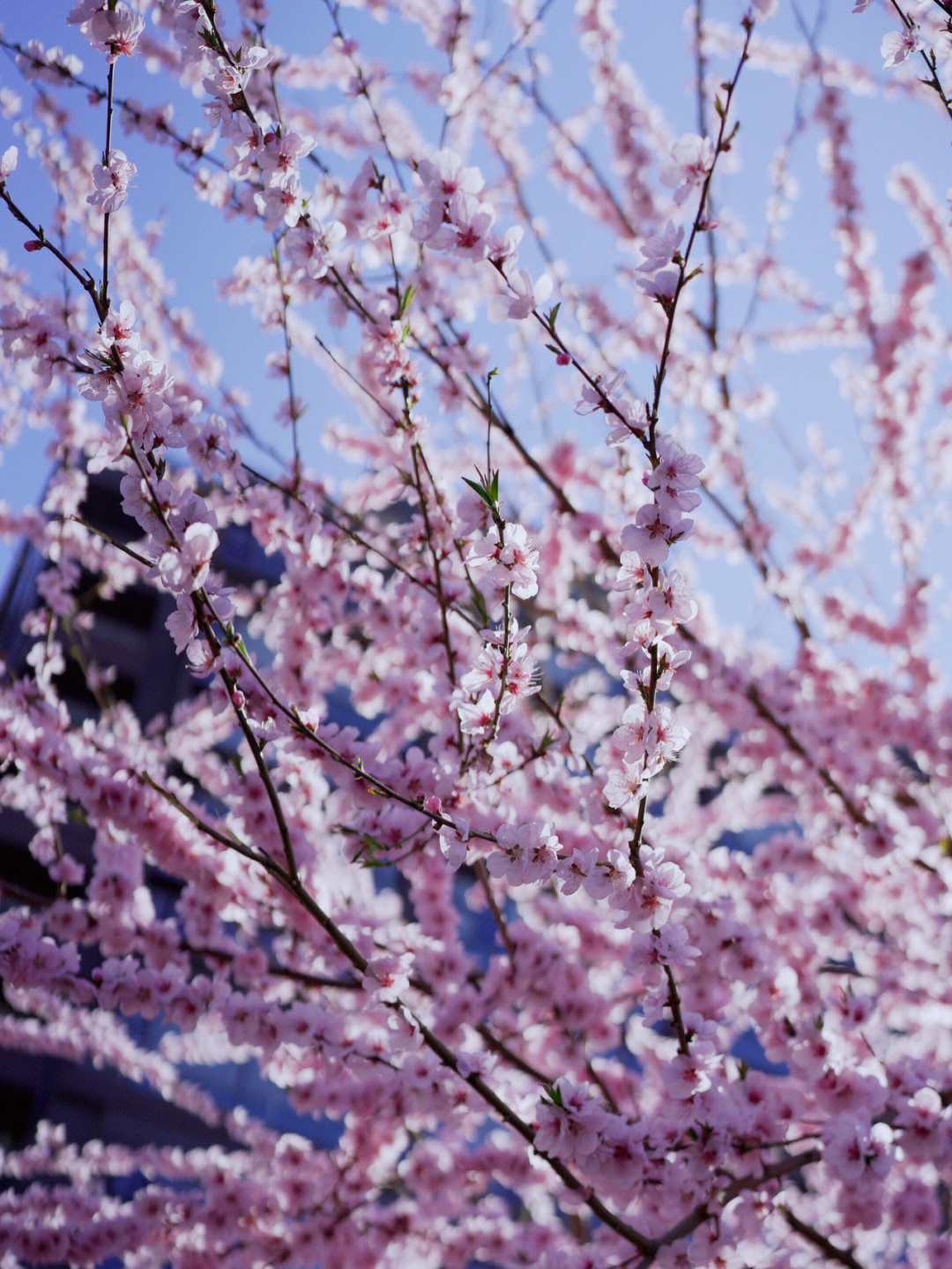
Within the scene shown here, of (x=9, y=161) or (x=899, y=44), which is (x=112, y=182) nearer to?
(x=9, y=161)

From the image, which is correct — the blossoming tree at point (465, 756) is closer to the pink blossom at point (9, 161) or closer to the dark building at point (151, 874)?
the pink blossom at point (9, 161)

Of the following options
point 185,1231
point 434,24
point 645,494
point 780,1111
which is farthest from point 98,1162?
point 434,24

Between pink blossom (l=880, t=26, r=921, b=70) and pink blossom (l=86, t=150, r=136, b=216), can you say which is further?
pink blossom (l=880, t=26, r=921, b=70)

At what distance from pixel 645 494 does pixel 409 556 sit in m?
1.01

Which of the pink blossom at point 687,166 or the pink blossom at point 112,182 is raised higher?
the pink blossom at point 687,166

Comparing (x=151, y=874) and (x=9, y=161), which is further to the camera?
(x=151, y=874)

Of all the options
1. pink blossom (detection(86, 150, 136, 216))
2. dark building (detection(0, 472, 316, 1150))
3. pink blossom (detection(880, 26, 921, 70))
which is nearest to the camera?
pink blossom (detection(86, 150, 136, 216))

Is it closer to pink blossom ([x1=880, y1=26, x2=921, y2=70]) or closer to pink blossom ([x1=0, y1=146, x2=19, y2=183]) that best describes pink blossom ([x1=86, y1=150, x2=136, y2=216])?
pink blossom ([x1=0, y1=146, x2=19, y2=183])

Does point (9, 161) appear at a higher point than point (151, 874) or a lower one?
lower

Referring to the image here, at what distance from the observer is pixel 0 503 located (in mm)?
8703

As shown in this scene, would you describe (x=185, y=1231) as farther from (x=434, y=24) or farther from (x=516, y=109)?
(x=516, y=109)

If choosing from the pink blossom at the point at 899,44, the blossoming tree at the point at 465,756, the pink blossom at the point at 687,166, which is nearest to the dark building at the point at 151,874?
the blossoming tree at the point at 465,756

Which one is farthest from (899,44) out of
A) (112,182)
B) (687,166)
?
(112,182)

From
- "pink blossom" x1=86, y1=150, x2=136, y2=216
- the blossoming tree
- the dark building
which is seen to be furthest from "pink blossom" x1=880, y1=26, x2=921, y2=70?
the dark building
